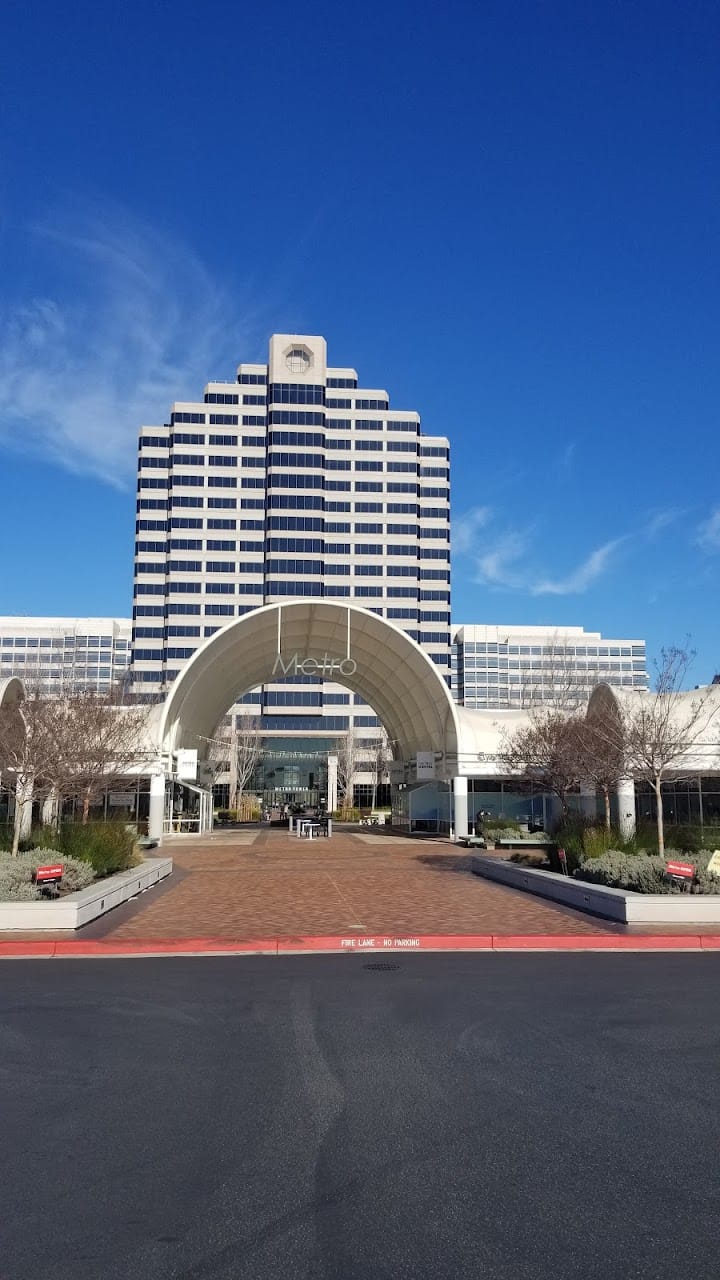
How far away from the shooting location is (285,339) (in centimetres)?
11331

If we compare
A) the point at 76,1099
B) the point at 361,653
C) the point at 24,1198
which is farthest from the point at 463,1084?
the point at 361,653

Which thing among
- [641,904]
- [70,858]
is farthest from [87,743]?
[641,904]

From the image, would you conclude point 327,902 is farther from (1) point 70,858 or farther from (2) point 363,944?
(2) point 363,944

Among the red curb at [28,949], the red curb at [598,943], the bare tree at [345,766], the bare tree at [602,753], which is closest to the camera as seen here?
the red curb at [28,949]

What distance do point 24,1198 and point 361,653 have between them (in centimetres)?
4836

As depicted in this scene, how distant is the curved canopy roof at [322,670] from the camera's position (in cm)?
4347

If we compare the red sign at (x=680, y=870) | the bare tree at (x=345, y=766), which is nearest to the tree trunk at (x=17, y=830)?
the red sign at (x=680, y=870)

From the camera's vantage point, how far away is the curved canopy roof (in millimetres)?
43469

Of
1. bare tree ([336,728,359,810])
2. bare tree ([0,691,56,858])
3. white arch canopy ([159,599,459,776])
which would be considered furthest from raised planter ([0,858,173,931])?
bare tree ([336,728,359,810])

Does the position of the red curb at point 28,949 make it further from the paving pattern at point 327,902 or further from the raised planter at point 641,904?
the raised planter at point 641,904

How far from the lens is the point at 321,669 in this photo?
53594 mm

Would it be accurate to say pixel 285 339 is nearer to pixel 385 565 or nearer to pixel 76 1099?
pixel 385 565

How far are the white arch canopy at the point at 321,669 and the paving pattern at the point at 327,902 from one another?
12.3 metres

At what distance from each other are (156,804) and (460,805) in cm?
1244
